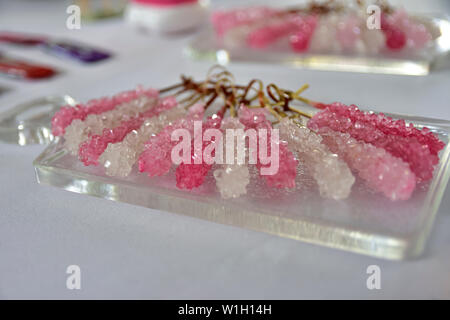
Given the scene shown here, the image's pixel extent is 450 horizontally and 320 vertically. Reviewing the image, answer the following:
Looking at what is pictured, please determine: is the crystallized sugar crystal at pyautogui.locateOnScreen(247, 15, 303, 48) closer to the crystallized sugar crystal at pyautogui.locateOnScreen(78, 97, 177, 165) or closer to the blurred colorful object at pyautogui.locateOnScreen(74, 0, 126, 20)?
the crystallized sugar crystal at pyautogui.locateOnScreen(78, 97, 177, 165)

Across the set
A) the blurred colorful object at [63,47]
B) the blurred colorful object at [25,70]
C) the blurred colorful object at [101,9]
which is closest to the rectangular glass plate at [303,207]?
the blurred colorful object at [25,70]

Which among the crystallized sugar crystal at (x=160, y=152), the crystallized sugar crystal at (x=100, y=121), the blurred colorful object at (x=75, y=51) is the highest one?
the blurred colorful object at (x=75, y=51)

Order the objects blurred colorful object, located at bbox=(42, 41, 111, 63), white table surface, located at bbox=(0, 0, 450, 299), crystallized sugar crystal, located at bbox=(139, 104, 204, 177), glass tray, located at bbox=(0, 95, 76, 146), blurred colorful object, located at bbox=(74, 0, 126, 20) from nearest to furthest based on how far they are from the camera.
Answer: white table surface, located at bbox=(0, 0, 450, 299), crystallized sugar crystal, located at bbox=(139, 104, 204, 177), glass tray, located at bbox=(0, 95, 76, 146), blurred colorful object, located at bbox=(42, 41, 111, 63), blurred colorful object, located at bbox=(74, 0, 126, 20)

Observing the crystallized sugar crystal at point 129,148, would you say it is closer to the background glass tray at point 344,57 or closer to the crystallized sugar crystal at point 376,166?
the crystallized sugar crystal at point 376,166

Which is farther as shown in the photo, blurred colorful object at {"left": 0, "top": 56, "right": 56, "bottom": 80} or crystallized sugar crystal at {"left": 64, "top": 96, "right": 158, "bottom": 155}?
blurred colorful object at {"left": 0, "top": 56, "right": 56, "bottom": 80}

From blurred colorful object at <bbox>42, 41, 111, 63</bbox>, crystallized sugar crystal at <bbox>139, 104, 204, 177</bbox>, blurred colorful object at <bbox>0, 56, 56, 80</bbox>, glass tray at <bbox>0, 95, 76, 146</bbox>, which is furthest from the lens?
blurred colorful object at <bbox>42, 41, 111, 63</bbox>

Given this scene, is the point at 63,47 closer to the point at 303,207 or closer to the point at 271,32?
the point at 271,32

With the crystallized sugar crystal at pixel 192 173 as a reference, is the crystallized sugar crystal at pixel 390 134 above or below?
above

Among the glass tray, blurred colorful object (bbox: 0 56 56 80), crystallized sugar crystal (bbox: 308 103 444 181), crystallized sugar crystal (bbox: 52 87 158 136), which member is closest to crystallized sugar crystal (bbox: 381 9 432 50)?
crystallized sugar crystal (bbox: 308 103 444 181)
